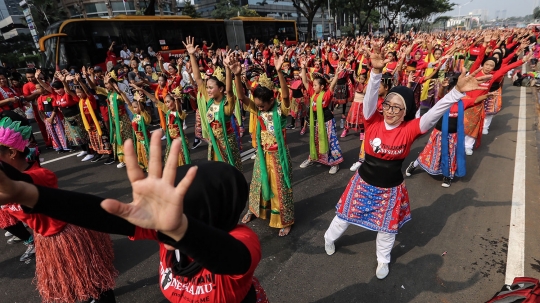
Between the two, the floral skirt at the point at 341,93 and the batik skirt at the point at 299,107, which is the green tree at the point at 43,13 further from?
the floral skirt at the point at 341,93

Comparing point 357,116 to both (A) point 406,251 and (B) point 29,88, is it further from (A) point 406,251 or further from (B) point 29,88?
(B) point 29,88

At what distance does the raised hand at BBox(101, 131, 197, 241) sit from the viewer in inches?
33.9

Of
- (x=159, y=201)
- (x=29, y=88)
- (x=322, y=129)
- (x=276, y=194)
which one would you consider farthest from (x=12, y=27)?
(x=159, y=201)

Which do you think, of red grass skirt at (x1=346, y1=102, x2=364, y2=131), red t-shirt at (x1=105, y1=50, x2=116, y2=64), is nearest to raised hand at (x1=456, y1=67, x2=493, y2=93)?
red grass skirt at (x1=346, y1=102, x2=364, y2=131)

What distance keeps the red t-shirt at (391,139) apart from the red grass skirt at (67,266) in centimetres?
252

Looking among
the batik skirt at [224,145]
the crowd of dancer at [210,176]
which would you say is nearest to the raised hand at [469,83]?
the crowd of dancer at [210,176]

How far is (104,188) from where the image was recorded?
204 inches

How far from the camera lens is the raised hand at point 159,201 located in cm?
86

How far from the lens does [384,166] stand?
261cm

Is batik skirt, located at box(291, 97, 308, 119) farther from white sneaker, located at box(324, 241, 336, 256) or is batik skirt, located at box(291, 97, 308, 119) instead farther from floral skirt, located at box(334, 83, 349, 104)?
white sneaker, located at box(324, 241, 336, 256)

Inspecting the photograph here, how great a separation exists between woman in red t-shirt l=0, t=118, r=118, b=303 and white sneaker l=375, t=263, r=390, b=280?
2401mm

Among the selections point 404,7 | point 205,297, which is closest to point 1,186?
point 205,297

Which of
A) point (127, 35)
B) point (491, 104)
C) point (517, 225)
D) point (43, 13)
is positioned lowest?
point (517, 225)

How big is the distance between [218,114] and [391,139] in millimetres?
2221
